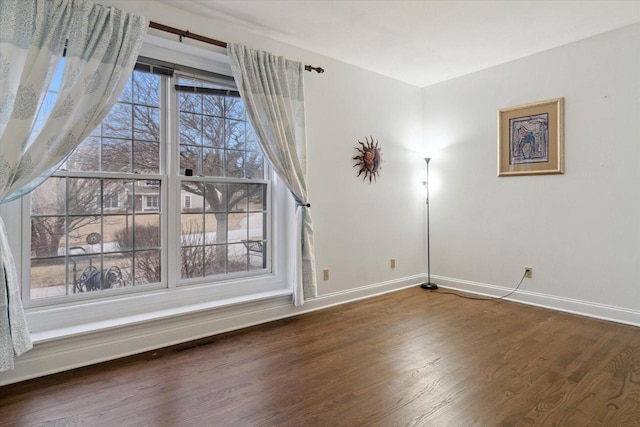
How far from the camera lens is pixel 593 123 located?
3180 mm

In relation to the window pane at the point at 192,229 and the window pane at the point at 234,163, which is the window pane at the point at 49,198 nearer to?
the window pane at the point at 192,229

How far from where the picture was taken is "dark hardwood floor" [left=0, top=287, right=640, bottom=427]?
1.75 metres

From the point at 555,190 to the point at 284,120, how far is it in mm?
2760

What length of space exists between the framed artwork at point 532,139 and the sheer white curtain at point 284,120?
2.26 meters

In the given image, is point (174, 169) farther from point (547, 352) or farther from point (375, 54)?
point (547, 352)

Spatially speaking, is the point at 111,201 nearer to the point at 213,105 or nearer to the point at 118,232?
the point at 118,232

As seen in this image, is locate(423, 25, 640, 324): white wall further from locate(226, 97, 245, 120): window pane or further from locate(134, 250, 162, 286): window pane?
locate(134, 250, 162, 286): window pane

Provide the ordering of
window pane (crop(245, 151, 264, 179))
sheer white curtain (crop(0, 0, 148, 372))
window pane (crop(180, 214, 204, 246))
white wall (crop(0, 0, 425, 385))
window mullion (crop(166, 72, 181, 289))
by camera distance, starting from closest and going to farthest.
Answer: sheer white curtain (crop(0, 0, 148, 372)) → white wall (crop(0, 0, 425, 385)) → window mullion (crop(166, 72, 181, 289)) → window pane (crop(180, 214, 204, 246)) → window pane (crop(245, 151, 264, 179))

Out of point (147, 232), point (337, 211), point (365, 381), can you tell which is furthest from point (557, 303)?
point (147, 232)

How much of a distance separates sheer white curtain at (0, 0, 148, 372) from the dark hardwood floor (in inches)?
24.3

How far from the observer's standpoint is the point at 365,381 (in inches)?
82.3

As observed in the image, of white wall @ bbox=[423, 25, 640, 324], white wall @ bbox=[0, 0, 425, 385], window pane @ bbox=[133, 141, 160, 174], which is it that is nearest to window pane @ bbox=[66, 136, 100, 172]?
window pane @ bbox=[133, 141, 160, 174]

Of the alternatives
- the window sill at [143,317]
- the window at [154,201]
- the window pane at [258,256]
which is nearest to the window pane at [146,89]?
the window at [154,201]

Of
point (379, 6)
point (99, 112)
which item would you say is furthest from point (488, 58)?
point (99, 112)
